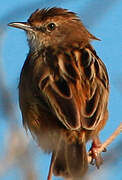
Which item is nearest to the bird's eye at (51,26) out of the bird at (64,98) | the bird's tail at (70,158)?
the bird at (64,98)

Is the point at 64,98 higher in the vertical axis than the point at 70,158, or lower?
higher

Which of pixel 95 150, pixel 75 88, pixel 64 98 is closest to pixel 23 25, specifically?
pixel 75 88

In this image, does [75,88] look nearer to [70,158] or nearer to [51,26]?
[70,158]

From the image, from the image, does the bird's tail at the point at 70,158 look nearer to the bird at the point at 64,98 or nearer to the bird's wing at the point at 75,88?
the bird at the point at 64,98

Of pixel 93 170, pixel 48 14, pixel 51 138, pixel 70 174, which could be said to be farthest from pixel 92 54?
pixel 93 170

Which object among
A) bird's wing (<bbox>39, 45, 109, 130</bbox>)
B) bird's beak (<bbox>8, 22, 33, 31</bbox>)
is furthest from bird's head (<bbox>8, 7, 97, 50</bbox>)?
bird's wing (<bbox>39, 45, 109, 130</bbox>)
